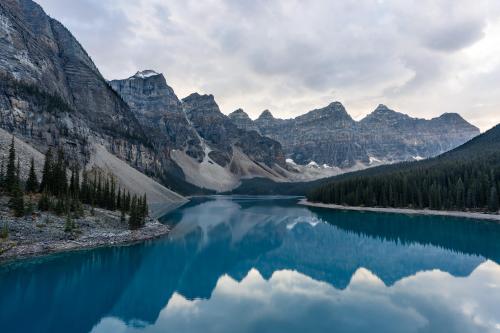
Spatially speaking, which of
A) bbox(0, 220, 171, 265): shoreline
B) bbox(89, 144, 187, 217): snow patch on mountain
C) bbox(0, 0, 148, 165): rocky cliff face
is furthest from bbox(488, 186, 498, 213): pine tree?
bbox(0, 0, 148, 165): rocky cliff face

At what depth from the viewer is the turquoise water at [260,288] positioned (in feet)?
69.9

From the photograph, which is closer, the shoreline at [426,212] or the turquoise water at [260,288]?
the turquoise water at [260,288]

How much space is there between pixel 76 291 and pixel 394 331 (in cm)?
2313

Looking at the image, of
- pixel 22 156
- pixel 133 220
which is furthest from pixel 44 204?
pixel 22 156

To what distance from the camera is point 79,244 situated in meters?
41.5

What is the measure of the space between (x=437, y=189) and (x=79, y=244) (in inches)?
3509

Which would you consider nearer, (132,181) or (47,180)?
(47,180)

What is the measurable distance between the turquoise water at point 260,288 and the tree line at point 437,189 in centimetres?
3905

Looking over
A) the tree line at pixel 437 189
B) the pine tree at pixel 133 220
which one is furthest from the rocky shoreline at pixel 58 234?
the tree line at pixel 437 189

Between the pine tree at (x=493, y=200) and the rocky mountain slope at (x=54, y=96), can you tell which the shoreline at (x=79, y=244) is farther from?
the pine tree at (x=493, y=200)

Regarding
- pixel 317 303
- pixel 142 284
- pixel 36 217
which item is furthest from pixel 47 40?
pixel 317 303

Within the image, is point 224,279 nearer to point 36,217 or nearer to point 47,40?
point 36,217

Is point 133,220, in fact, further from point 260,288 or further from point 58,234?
point 260,288

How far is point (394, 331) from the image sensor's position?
19.6m
